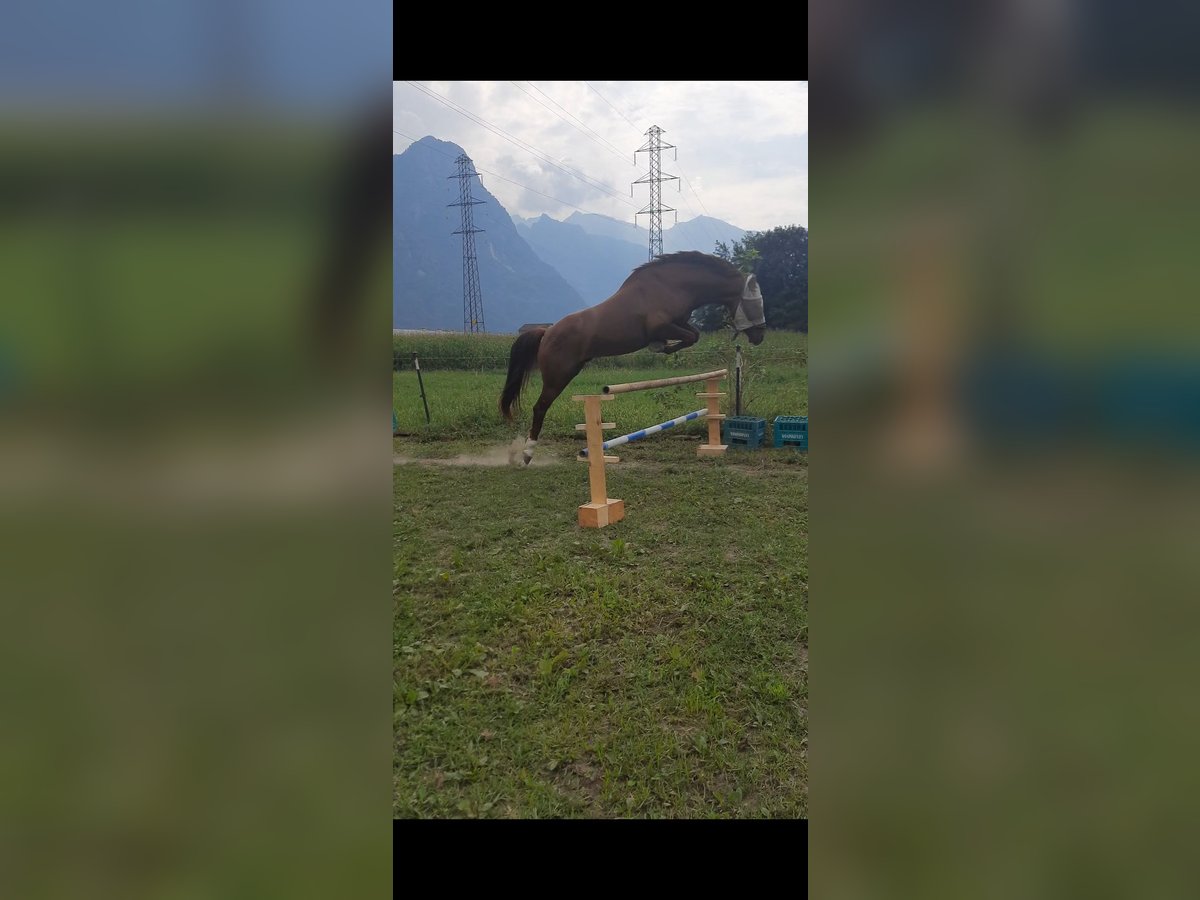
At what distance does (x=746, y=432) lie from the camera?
8.09 metres

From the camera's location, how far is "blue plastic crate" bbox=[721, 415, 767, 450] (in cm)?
805

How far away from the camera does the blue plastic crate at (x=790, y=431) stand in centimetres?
787

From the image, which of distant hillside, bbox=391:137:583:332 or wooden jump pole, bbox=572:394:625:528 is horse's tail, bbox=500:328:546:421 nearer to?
wooden jump pole, bbox=572:394:625:528

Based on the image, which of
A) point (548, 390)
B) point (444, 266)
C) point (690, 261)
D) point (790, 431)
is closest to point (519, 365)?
point (548, 390)

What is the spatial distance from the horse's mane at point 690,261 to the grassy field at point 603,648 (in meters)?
2.18

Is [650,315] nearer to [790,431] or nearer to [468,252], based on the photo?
[790,431]
